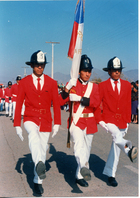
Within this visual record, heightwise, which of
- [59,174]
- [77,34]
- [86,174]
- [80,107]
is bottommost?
[59,174]

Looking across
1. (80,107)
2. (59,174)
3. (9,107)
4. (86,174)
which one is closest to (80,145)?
(86,174)

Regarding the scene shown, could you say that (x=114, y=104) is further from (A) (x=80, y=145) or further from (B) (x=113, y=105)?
(A) (x=80, y=145)

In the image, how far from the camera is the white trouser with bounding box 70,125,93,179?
418 centimetres

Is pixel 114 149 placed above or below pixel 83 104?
below

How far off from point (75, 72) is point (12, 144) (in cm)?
410

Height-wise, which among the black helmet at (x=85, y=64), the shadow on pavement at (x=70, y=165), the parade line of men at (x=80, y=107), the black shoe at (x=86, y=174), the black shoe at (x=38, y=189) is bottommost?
the shadow on pavement at (x=70, y=165)

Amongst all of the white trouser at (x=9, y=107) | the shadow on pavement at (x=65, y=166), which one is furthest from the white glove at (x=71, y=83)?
the white trouser at (x=9, y=107)

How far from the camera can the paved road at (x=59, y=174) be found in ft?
14.1

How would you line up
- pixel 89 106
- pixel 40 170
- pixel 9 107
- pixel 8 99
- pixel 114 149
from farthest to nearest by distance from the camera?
pixel 8 99 → pixel 9 107 → pixel 114 149 → pixel 89 106 → pixel 40 170

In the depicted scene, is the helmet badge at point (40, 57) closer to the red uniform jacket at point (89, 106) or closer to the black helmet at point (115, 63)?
the red uniform jacket at point (89, 106)

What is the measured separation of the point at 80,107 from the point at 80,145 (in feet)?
2.18

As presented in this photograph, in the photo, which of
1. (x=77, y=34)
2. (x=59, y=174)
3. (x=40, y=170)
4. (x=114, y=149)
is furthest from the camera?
(x=59, y=174)

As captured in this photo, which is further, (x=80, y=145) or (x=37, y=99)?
(x=37, y=99)

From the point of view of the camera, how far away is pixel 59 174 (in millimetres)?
5188
